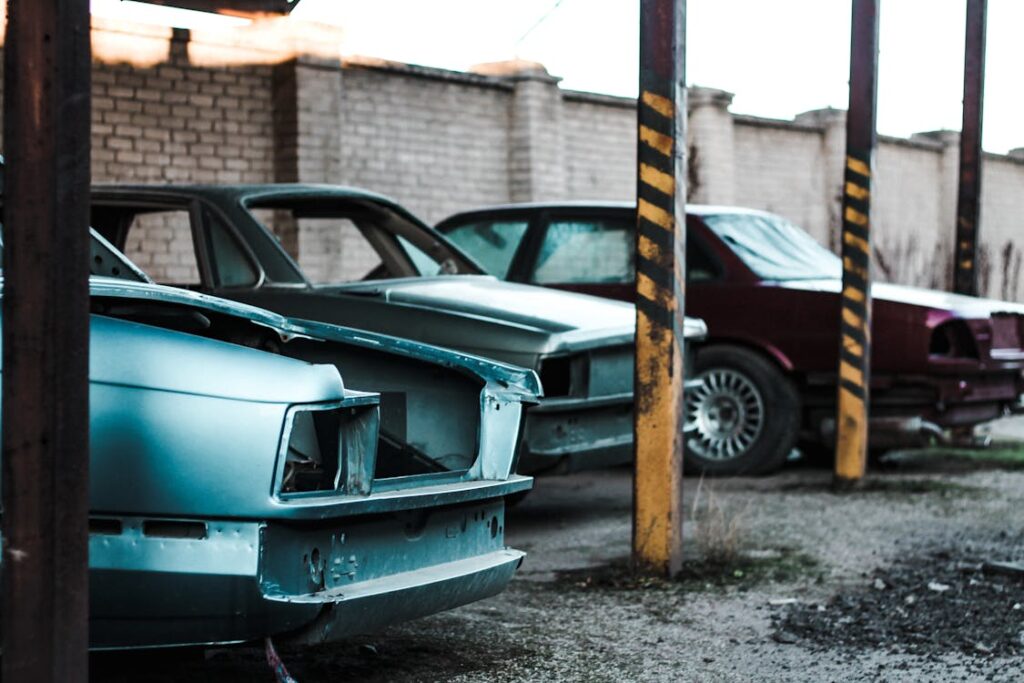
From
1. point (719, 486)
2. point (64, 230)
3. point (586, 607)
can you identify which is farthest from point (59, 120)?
point (719, 486)

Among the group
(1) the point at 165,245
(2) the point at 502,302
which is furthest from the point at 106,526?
(1) the point at 165,245

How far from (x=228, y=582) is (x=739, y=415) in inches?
246

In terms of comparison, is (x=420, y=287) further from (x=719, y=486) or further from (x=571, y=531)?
(x=719, y=486)

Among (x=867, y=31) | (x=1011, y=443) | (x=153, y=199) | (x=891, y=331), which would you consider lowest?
(x=1011, y=443)

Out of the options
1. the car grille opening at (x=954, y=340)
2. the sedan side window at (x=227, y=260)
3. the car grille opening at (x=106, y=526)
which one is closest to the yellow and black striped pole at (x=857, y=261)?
the car grille opening at (x=954, y=340)

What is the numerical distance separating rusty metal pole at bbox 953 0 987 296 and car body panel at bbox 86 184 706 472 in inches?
246

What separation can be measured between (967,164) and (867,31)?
13.8 feet

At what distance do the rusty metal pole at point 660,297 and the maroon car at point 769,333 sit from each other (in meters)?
3.21

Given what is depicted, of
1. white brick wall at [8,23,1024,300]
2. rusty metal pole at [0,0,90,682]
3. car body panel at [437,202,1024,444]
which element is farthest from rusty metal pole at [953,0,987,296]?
rusty metal pole at [0,0,90,682]

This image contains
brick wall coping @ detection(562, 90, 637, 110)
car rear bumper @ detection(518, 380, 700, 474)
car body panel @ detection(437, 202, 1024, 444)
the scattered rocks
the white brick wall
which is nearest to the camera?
the scattered rocks

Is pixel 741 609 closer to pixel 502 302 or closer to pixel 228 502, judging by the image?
pixel 502 302

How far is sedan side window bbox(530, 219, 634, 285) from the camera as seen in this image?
9.40 meters

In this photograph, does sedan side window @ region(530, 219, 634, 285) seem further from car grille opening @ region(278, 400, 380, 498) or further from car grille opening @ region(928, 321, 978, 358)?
car grille opening @ region(278, 400, 380, 498)

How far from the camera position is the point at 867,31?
847 cm
